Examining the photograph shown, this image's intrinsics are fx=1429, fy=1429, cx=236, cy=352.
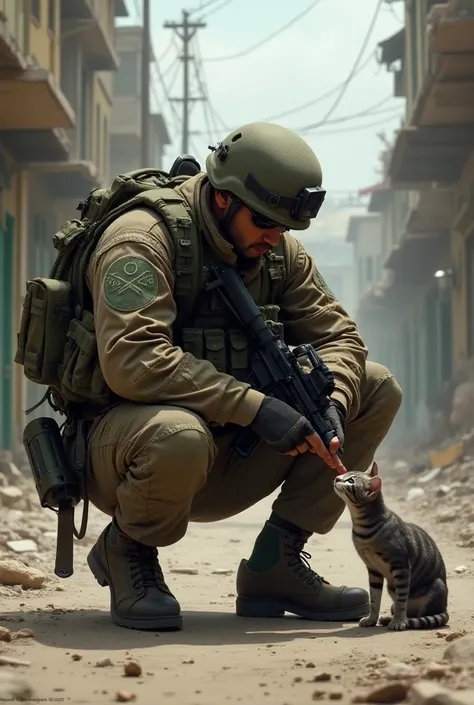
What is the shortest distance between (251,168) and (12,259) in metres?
13.5

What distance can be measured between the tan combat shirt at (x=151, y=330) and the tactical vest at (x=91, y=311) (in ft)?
0.21

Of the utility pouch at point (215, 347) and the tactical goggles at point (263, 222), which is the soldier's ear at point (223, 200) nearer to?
→ the tactical goggles at point (263, 222)

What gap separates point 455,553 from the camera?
8.12 m

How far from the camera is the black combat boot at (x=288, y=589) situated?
5.36 meters

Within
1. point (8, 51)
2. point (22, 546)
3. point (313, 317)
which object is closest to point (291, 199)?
point (313, 317)

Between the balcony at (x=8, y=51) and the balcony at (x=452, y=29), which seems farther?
the balcony at (x=452, y=29)

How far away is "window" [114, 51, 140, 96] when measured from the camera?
43.7 metres

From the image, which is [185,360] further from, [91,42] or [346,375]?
[91,42]

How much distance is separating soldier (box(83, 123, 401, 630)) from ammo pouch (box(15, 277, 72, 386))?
14 cm

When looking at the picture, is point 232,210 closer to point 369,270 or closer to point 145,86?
point 145,86

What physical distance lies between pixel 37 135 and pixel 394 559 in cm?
1316

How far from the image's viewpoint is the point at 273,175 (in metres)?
5.15

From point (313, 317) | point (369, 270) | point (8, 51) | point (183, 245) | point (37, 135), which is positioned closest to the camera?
point (183, 245)

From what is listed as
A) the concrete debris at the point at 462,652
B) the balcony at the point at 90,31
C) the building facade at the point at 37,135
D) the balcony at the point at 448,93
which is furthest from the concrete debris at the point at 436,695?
the balcony at the point at 90,31
